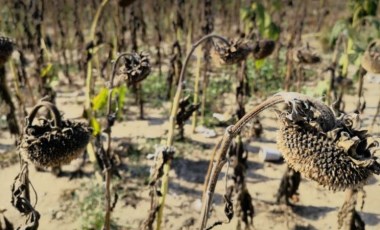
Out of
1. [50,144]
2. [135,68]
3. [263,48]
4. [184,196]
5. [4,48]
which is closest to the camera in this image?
[50,144]

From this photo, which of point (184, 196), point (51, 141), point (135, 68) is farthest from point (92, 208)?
point (51, 141)

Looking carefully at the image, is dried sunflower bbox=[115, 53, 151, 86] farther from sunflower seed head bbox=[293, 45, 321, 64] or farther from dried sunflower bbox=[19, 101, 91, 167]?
sunflower seed head bbox=[293, 45, 321, 64]

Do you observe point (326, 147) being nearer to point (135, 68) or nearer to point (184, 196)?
point (135, 68)

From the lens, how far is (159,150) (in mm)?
2393

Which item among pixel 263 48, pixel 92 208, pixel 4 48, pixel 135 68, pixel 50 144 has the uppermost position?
pixel 263 48

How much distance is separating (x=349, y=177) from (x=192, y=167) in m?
3.26

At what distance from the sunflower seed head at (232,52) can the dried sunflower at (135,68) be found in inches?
24.9

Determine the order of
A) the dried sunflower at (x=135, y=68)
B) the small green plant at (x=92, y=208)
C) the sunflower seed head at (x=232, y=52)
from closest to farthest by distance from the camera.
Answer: the dried sunflower at (x=135, y=68), the sunflower seed head at (x=232, y=52), the small green plant at (x=92, y=208)

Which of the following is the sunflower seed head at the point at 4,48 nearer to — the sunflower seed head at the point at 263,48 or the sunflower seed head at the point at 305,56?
the sunflower seed head at the point at 263,48

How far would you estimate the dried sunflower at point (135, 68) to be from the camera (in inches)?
105

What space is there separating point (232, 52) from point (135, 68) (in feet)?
2.56

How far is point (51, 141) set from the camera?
1917mm

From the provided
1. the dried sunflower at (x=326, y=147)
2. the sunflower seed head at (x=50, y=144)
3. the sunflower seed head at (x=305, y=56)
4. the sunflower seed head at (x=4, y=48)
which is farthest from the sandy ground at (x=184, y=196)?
the dried sunflower at (x=326, y=147)

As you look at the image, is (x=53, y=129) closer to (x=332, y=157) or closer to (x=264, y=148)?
(x=332, y=157)
